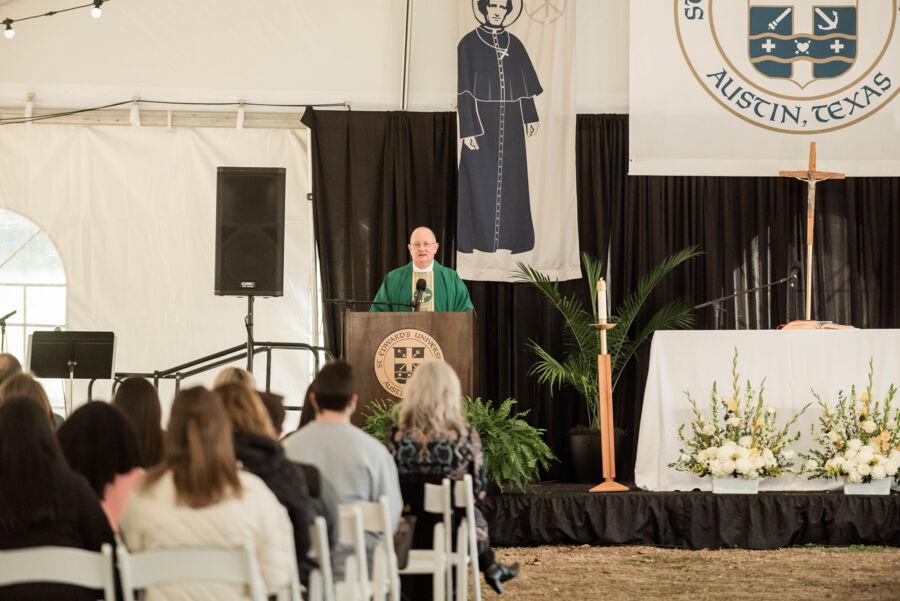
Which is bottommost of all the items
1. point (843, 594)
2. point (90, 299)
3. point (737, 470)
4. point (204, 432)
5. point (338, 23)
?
point (843, 594)

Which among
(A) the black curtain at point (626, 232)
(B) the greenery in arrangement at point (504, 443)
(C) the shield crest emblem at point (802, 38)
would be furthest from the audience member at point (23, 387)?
(C) the shield crest emblem at point (802, 38)

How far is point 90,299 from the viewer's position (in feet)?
29.1

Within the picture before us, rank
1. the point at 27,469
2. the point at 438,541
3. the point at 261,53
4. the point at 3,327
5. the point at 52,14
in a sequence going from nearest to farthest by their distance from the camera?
the point at 27,469 → the point at 438,541 → the point at 3,327 → the point at 52,14 → the point at 261,53

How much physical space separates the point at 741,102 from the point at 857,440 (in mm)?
2978

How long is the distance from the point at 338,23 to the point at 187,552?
7034mm

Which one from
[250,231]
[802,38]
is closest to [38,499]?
[250,231]

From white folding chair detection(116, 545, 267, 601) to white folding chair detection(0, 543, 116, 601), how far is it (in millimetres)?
62

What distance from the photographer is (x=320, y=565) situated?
3.61 meters

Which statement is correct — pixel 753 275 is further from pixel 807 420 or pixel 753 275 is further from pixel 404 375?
pixel 404 375

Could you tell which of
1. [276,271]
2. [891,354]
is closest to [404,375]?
[276,271]

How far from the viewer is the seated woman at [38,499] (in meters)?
3.02

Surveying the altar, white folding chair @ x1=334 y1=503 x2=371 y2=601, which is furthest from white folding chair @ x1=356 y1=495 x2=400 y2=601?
the altar

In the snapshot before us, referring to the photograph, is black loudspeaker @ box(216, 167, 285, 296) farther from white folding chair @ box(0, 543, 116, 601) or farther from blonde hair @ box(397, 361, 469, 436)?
white folding chair @ box(0, 543, 116, 601)

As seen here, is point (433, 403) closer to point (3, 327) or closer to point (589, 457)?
point (589, 457)
